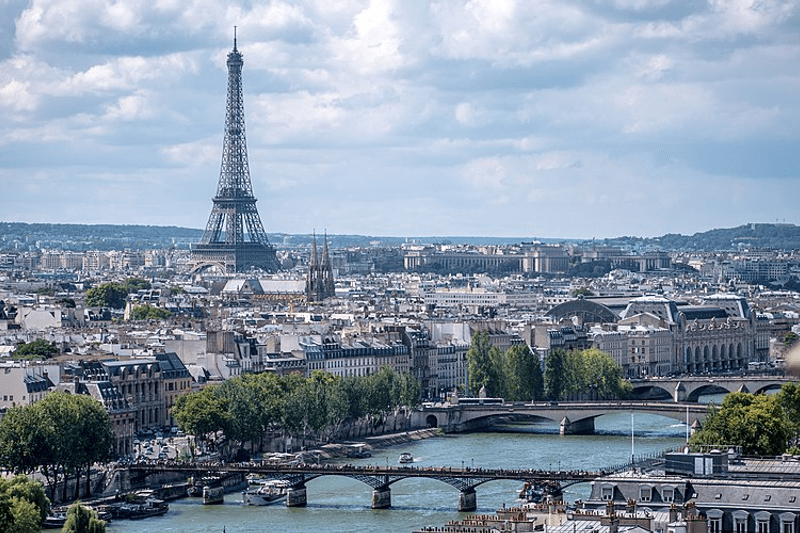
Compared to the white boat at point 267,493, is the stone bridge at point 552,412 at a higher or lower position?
higher

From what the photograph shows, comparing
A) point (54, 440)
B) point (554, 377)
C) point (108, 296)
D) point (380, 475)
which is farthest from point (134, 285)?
point (54, 440)

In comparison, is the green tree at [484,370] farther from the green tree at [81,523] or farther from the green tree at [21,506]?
the green tree at [81,523]

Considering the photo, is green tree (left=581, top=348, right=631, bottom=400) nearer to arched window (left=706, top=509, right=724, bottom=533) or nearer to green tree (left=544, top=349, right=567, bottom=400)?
green tree (left=544, top=349, right=567, bottom=400)

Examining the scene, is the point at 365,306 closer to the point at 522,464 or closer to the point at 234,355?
the point at 234,355

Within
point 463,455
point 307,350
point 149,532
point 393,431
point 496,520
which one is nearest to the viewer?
point 496,520

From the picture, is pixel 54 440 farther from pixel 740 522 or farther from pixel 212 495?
pixel 740 522

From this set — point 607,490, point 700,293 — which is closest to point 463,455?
point 607,490

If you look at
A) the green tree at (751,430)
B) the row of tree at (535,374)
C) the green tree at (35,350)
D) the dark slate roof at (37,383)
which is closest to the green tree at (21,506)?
the green tree at (751,430)
